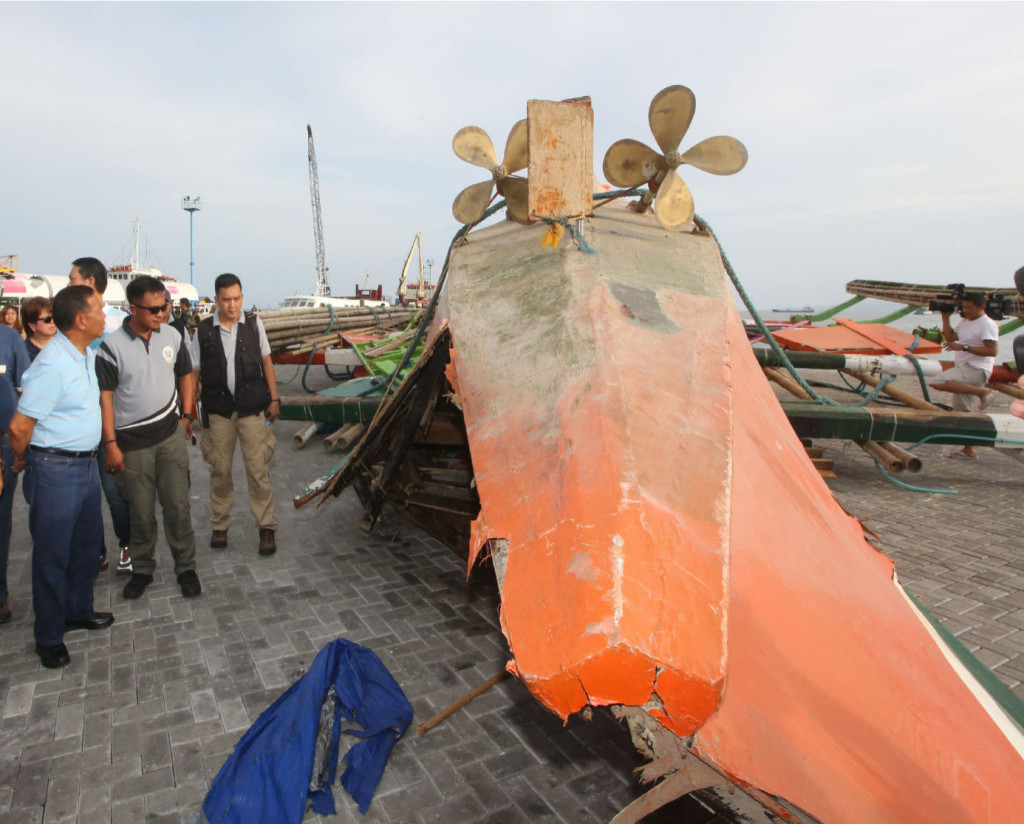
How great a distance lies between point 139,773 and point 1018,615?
4.98 m

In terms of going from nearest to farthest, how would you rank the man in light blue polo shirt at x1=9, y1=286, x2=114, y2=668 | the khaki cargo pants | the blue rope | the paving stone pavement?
1. the paving stone pavement
2. the blue rope
3. the man in light blue polo shirt at x1=9, y1=286, x2=114, y2=668
4. the khaki cargo pants

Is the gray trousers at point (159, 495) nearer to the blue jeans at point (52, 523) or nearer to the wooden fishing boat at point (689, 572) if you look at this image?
the blue jeans at point (52, 523)

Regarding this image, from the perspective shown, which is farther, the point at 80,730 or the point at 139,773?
the point at 80,730

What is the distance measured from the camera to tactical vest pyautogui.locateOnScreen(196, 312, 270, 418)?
4434 mm

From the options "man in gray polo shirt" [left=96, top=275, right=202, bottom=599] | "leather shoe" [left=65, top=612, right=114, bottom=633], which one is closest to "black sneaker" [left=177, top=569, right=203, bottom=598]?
"man in gray polo shirt" [left=96, top=275, right=202, bottom=599]

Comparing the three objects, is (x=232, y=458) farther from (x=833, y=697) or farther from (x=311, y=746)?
(x=833, y=697)

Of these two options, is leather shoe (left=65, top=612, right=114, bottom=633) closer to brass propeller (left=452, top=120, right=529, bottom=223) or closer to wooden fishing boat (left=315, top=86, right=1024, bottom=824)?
wooden fishing boat (left=315, top=86, right=1024, bottom=824)

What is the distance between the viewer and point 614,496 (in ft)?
5.41

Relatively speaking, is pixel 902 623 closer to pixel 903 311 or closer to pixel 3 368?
pixel 3 368

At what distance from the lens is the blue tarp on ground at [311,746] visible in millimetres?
2254

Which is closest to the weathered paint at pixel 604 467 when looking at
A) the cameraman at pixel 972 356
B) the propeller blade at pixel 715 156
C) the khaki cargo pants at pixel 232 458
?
the propeller blade at pixel 715 156

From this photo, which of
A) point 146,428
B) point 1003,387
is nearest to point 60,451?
point 146,428

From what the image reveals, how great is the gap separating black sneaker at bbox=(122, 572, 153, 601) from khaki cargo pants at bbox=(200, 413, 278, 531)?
30.4 inches

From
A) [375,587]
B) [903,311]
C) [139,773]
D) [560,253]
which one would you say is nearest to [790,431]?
[560,253]
